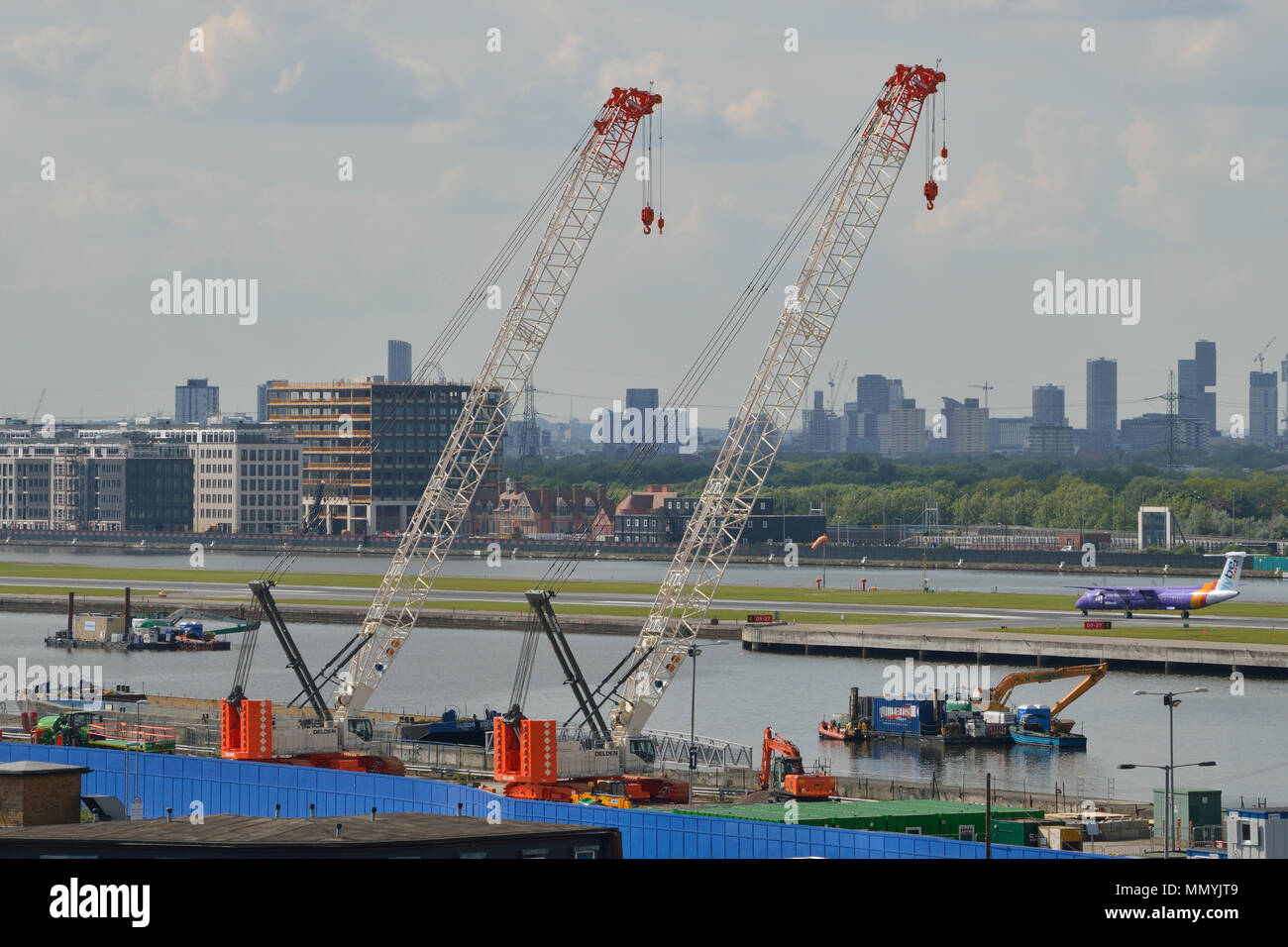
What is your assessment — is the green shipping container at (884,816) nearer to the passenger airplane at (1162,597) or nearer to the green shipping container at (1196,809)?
the green shipping container at (1196,809)

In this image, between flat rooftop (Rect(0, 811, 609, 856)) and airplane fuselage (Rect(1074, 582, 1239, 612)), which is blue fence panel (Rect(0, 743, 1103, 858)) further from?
airplane fuselage (Rect(1074, 582, 1239, 612))

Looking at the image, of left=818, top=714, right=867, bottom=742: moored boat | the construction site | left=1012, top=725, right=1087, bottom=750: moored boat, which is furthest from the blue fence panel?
left=1012, top=725, right=1087, bottom=750: moored boat

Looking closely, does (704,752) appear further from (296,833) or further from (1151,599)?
(1151,599)

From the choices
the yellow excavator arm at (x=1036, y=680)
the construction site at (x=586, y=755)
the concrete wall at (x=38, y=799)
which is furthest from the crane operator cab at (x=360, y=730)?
the concrete wall at (x=38, y=799)
